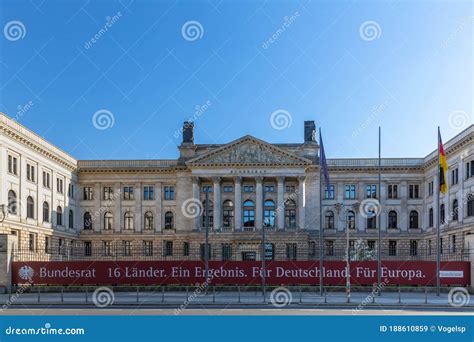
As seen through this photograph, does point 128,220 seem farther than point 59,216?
Yes

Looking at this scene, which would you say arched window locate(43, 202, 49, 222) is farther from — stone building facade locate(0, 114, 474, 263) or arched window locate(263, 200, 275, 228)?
arched window locate(263, 200, 275, 228)

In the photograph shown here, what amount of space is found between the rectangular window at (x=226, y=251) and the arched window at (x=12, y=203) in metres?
27.9

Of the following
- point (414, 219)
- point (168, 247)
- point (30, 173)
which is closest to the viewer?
point (30, 173)

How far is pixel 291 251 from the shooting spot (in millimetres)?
73938

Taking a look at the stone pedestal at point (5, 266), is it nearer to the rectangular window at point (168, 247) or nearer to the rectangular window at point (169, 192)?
the rectangular window at point (168, 247)

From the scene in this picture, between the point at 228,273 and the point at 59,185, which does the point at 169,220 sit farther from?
the point at 228,273

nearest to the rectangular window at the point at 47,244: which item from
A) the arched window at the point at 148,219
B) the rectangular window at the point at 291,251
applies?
the arched window at the point at 148,219

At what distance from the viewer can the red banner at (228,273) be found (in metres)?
38.7

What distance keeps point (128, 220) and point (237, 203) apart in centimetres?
1658

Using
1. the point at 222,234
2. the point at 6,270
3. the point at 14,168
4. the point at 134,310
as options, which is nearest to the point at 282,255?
the point at 222,234

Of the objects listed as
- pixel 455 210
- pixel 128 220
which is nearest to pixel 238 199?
pixel 128 220

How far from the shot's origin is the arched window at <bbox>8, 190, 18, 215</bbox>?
5561 cm

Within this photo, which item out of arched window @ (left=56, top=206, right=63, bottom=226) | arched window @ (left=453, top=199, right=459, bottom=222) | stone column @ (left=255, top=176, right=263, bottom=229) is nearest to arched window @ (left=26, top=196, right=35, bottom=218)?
arched window @ (left=56, top=206, right=63, bottom=226)

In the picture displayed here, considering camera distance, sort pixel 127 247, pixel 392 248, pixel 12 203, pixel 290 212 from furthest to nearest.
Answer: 1. pixel 127 247
2. pixel 392 248
3. pixel 290 212
4. pixel 12 203
